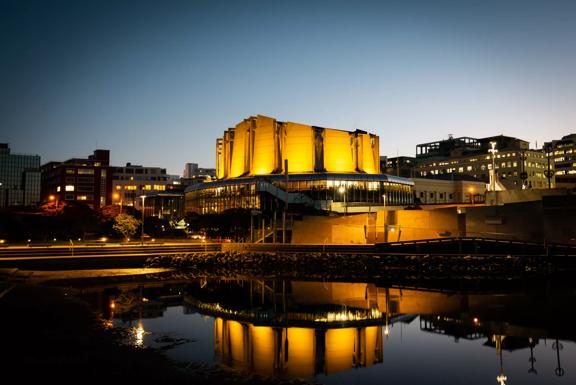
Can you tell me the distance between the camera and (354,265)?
48.2m

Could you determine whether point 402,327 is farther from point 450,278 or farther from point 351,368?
point 450,278

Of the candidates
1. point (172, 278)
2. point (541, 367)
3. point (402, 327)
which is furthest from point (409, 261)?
point (541, 367)

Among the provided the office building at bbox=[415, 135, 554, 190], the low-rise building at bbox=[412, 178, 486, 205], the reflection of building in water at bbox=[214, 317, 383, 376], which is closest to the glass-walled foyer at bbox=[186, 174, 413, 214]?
the low-rise building at bbox=[412, 178, 486, 205]

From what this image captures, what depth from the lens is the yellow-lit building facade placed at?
89.8 metres

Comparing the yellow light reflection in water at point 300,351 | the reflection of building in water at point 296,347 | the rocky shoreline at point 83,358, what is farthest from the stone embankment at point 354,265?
the rocky shoreline at point 83,358

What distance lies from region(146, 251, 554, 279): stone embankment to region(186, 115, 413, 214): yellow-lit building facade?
33805mm

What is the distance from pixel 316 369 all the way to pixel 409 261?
3421cm

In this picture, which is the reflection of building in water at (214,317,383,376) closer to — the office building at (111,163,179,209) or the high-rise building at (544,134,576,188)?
the office building at (111,163,179,209)

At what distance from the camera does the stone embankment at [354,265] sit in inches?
1761

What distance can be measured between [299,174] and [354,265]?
4636cm

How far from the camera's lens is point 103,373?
14.7 metres

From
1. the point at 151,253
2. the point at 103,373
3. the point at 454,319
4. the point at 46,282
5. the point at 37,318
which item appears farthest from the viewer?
the point at 151,253

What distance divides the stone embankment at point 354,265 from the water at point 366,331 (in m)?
10.2

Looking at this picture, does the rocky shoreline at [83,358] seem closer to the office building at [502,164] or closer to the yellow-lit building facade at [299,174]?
the yellow-lit building facade at [299,174]
